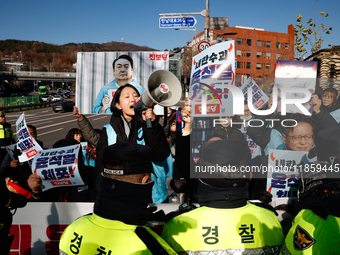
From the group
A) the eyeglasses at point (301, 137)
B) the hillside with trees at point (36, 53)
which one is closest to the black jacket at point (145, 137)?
the eyeglasses at point (301, 137)

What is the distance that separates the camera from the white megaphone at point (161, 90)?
2416 millimetres

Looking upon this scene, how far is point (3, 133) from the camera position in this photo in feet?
25.6

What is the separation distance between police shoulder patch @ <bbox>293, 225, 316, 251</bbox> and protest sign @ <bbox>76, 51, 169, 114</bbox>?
126 inches

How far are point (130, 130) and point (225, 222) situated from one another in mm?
1443

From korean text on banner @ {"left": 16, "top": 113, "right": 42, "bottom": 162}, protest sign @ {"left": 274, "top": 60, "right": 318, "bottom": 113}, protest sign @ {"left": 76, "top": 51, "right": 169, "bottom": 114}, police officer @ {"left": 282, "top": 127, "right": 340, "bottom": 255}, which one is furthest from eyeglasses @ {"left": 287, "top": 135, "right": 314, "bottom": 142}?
korean text on banner @ {"left": 16, "top": 113, "right": 42, "bottom": 162}

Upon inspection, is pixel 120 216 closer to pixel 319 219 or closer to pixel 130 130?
pixel 319 219

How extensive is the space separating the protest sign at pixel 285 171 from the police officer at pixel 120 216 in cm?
202

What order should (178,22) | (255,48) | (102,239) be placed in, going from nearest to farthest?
(102,239), (178,22), (255,48)

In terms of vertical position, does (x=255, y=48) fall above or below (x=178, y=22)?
above

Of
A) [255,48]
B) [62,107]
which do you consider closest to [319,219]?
[62,107]

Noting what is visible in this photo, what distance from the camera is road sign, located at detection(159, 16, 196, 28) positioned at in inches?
334

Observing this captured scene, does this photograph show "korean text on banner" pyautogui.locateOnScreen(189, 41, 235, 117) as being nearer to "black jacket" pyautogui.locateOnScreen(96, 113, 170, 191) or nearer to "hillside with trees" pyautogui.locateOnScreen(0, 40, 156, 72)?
"black jacket" pyautogui.locateOnScreen(96, 113, 170, 191)

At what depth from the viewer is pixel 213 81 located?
11.9 feet

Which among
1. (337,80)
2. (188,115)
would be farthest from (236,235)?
(337,80)
